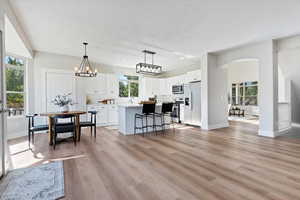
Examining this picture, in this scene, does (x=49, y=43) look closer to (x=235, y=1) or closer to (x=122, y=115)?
(x=122, y=115)

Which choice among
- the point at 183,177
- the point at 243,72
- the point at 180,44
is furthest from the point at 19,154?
the point at 243,72

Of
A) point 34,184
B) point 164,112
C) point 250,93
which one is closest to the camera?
point 34,184

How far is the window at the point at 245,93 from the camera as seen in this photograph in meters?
9.34

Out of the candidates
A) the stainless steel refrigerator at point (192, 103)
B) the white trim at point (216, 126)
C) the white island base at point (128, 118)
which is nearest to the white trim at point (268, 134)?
the white trim at point (216, 126)

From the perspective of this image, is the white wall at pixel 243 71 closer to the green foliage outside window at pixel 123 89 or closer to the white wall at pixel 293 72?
the white wall at pixel 293 72

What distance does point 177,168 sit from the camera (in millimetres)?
2398

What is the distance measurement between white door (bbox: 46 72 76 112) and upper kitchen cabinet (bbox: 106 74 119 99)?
4.76 feet

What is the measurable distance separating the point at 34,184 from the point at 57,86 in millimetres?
4288

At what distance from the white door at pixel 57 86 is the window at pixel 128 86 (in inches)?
89.2

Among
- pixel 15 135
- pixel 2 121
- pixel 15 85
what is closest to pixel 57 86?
pixel 15 85

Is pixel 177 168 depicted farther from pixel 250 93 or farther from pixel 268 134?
pixel 250 93

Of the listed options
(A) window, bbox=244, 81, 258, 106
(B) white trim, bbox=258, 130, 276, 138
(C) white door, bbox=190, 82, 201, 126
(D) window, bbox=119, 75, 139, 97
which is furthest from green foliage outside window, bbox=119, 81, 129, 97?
(A) window, bbox=244, 81, 258, 106

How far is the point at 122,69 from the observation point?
737 cm

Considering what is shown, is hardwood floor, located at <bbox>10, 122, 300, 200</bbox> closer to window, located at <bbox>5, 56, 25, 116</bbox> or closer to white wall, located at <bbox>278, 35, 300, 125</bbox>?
window, located at <bbox>5, 56, 25, 116</bbox>
